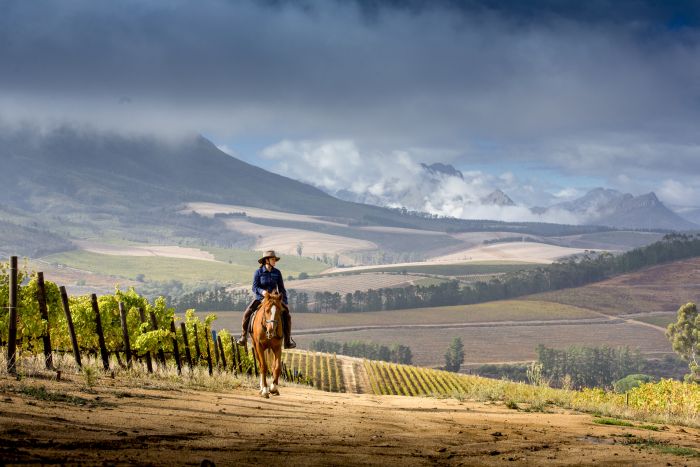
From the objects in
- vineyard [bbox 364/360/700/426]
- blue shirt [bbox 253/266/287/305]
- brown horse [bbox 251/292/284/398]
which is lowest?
vineyard [bbox 364/360/700/426]

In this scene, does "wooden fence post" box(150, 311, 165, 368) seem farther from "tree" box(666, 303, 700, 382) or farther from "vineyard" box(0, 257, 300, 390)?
"tree" box(666, 303, 700, 382)

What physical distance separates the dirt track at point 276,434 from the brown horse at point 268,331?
379cm

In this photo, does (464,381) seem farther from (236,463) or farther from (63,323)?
(236,463)

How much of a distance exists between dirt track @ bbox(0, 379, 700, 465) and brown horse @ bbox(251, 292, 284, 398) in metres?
3.79

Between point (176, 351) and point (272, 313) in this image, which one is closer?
point (272, 313)

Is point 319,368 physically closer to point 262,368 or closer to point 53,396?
point 262,368

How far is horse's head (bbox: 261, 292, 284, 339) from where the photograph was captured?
27.9m

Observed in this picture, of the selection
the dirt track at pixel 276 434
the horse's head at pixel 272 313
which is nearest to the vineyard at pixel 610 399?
the dirt track at pixel 276 434

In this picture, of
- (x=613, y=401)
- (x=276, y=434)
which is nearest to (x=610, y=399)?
(x=613, y=401)

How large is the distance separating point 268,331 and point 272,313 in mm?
579

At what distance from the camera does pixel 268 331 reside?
2791cm

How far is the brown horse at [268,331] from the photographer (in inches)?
1100

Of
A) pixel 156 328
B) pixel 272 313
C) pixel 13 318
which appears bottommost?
pixel 156 328

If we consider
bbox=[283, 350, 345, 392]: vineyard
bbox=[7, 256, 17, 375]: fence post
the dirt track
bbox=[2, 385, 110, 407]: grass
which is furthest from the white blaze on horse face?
bbox=[283, 350, 345, 392]: vineyard
